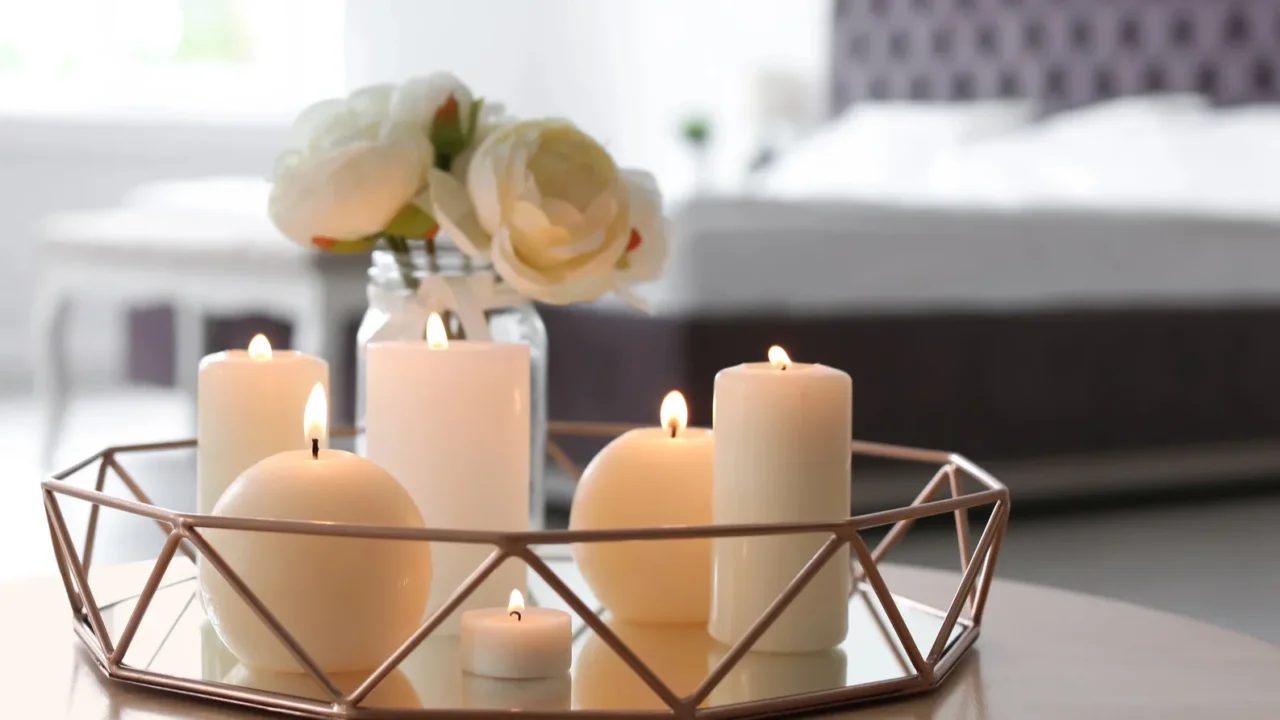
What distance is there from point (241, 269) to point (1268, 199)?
205cm

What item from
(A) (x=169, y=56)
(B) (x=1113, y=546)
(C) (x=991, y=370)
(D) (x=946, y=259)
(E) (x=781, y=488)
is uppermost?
(A) (x=169, y=56)

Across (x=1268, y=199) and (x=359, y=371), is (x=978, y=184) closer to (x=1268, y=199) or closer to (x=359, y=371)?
(x=1268, y=199)

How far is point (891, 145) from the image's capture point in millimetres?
4375

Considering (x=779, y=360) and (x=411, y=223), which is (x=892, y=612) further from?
(x=411, y=223)

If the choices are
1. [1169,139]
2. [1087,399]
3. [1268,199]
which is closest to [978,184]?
[1169,139]

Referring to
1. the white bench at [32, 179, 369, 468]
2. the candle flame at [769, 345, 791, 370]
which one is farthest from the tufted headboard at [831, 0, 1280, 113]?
the candle flame at [769, 345, 791, 370]

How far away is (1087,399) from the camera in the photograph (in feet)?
9.58

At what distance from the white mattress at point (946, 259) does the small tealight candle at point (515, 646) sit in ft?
5.99

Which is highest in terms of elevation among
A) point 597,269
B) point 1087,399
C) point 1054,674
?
point 597,269

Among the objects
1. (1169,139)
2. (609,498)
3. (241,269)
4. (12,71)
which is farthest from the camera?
(12,71)

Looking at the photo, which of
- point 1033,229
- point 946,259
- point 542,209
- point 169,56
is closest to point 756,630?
point 542,209

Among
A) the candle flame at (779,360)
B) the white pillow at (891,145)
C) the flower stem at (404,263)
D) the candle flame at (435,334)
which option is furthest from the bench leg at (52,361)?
the candle flame at (779,360)

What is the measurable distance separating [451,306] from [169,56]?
5185mm

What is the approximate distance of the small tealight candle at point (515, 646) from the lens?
0.69m
